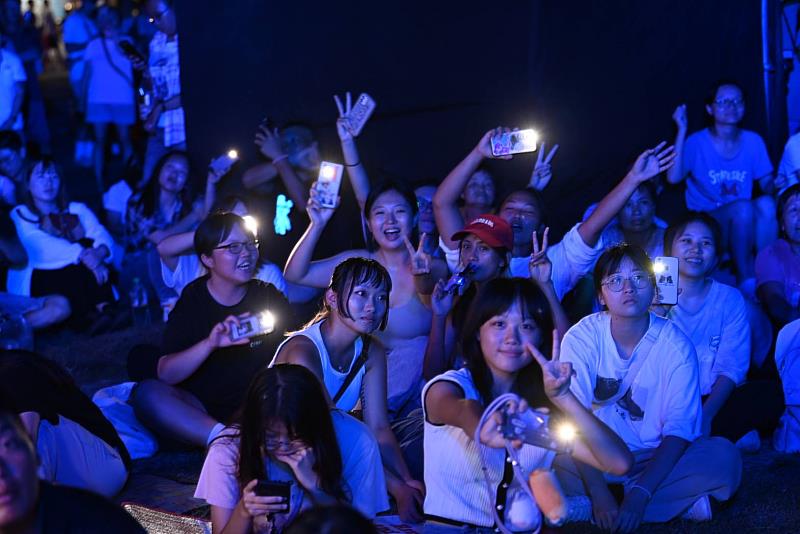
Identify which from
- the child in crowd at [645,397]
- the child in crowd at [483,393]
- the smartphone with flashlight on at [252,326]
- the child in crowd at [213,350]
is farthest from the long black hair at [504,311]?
the child in crowd at [213,350]

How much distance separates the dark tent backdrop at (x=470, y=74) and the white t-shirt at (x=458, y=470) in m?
2.72

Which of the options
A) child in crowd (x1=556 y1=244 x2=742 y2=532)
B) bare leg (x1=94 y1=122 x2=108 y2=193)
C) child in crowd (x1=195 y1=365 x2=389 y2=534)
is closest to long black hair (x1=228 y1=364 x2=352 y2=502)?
child in crowd (x1=195 y1=365 x2=389 y2=534)

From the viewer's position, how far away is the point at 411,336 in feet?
16.0

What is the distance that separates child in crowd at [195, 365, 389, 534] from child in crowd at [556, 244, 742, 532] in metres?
1.16

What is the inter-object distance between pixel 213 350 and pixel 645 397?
1.94m

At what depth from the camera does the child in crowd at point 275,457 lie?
125 inches

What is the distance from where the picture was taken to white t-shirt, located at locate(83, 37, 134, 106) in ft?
29.9

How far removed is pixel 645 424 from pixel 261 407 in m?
1.69

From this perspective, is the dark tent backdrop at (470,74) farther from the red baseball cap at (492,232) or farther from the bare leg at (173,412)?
the bare leg at (173,412)

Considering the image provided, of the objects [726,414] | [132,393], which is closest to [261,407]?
[132,393]

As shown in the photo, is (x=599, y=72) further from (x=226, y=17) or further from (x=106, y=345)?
(x=106, y=345)

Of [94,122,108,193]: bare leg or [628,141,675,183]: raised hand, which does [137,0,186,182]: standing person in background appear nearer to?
[94,122,108,193]: bare leg

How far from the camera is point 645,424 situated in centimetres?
412

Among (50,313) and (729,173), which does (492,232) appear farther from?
(50,313)
